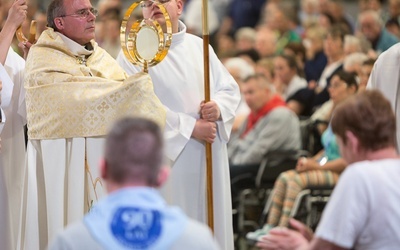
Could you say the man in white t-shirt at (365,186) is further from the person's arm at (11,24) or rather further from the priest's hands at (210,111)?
the person's arm at (11,24)

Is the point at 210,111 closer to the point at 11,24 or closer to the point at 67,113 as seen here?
the point at 67,113

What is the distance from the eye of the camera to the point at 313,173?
8914 mm

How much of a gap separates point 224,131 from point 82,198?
1.10 m

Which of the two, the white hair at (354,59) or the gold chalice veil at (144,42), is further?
the white hair at (354,59)

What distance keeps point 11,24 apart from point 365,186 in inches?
121

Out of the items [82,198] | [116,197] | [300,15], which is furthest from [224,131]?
[300,15]

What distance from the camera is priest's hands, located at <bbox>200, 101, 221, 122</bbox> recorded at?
6637 millimetres

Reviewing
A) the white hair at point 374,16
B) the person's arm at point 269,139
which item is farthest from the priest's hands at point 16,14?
the white hair at point 374,16

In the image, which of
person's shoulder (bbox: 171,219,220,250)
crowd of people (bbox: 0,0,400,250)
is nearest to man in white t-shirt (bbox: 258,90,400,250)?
crowd of people (bbox: 0,0,400,250)

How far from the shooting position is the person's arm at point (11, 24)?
21.0 ft

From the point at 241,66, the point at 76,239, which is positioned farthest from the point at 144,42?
the point at 241,66

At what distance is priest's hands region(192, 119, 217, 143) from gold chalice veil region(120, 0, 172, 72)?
575 mm

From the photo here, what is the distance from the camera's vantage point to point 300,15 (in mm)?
14656

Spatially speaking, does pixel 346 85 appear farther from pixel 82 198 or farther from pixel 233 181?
pixel 82 198
